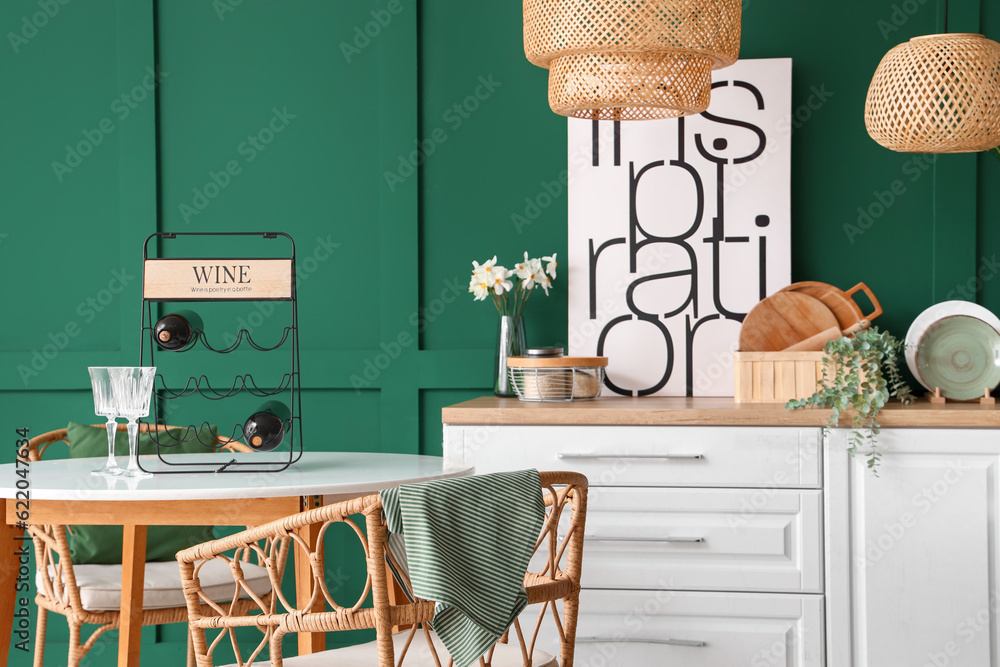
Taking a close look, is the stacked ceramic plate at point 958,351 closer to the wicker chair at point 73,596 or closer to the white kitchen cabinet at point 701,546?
the white kitchen cabinet at point 701,546

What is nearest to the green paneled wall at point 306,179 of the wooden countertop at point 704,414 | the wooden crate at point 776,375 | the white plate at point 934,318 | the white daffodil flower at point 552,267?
the white daffodil flower at point 552,267

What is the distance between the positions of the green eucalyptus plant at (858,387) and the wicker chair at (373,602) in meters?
1.08

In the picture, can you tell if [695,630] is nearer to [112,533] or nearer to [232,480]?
[232,480]

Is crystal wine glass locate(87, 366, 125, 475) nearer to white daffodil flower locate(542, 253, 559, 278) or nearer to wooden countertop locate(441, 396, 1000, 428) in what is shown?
wooden countertop locate(441, 396, 1000, 428)

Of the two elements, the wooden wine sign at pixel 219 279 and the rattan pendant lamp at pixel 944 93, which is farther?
the rattan pendant lamp at pixel 944 93

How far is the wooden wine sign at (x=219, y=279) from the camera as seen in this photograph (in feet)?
6.05

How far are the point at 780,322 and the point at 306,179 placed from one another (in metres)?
1.58

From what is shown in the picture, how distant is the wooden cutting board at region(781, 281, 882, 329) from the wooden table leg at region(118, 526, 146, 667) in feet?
6.22

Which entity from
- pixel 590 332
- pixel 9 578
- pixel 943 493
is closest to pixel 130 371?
pixel 9 578

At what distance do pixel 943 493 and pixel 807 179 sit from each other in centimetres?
107

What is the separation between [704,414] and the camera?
7.86 feet

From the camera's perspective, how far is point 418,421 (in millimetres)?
3020

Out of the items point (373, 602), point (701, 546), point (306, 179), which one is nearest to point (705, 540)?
point (701, 546)

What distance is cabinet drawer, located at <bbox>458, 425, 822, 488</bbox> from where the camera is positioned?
2373 millimetres
